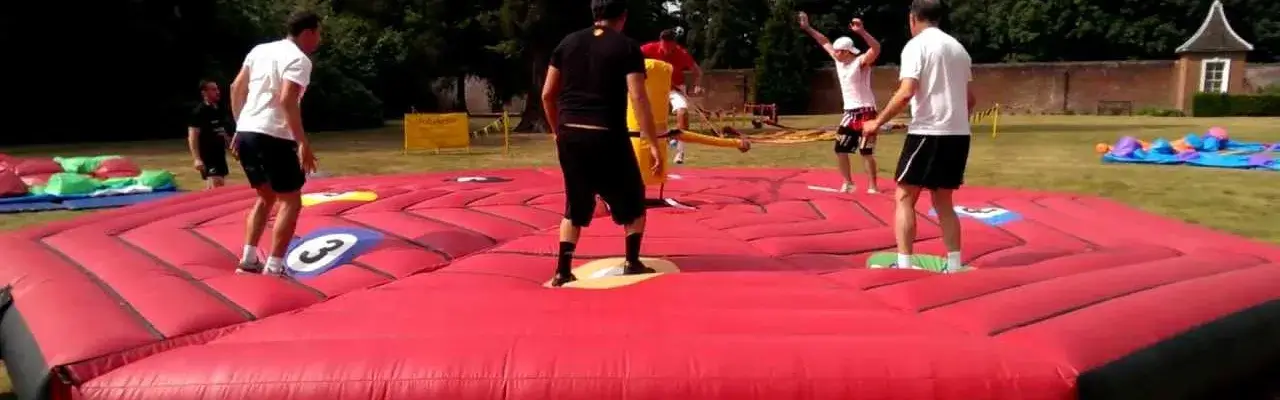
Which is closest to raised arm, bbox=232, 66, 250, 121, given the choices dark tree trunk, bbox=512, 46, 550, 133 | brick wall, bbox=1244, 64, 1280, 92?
dark tree trunk, bbox=512, 46, 550, 133

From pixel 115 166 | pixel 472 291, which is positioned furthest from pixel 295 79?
pixel 115 166

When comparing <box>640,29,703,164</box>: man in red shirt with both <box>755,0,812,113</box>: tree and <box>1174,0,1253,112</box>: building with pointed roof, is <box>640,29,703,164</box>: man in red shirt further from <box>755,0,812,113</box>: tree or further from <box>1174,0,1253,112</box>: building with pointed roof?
<box>1174,0,1253,112</box>: building with pointed roof

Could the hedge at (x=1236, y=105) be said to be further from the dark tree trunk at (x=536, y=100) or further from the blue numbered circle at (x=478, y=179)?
the blue numbered circle at (x=478, y=179)

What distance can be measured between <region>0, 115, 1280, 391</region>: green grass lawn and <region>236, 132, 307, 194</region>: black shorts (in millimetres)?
1322

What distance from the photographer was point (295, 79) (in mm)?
4363

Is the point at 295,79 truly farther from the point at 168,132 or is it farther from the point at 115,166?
the point at 168,132

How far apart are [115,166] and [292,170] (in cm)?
764

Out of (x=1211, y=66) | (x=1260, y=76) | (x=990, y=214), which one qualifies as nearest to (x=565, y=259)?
(x=990, y=214)

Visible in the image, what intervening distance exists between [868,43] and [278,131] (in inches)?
151


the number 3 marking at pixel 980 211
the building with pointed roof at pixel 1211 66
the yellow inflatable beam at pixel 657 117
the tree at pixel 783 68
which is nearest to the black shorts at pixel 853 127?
the number 3 marking at pixel 980 211

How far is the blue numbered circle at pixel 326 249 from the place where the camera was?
452cm

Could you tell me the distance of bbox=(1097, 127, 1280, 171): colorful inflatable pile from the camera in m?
12.6

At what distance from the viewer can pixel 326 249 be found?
4.73 meters

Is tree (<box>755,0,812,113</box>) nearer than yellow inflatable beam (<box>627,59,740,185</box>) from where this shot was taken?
No
